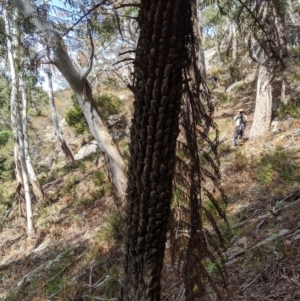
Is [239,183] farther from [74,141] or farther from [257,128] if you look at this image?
[74,141]

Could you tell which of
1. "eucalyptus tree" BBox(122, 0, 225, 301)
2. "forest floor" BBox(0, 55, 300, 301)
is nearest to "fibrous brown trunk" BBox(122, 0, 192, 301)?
"eucalyptus tree" BBox(122, 0, 225, 301)

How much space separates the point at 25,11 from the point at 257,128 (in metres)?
7.06

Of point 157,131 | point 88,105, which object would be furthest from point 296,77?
point 157,131

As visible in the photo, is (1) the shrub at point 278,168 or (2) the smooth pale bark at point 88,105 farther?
(1) the shrub at point 278,168

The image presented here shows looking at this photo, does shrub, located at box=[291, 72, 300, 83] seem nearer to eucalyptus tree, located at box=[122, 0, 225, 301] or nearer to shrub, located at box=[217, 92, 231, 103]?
shrub, located at box=[217, 92, 231, 103]

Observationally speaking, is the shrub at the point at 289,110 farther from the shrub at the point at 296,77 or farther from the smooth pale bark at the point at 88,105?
the smooth pale bark at the point at 88,105

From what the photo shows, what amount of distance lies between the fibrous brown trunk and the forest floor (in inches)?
56.3

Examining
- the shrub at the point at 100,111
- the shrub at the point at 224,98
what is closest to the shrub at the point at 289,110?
the shrub at the point at 224,98

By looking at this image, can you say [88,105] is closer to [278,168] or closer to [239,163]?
[239,163]

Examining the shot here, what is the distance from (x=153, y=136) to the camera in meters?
1.98

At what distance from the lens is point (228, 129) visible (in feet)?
39.0

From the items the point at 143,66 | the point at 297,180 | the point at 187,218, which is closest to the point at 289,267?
the point at 187,218

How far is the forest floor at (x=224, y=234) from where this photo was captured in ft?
11.5

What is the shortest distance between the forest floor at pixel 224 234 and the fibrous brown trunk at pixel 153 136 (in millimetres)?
1429
